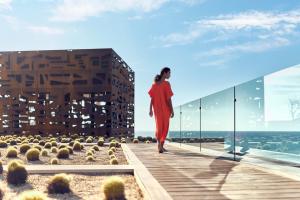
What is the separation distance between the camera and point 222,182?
655 cm

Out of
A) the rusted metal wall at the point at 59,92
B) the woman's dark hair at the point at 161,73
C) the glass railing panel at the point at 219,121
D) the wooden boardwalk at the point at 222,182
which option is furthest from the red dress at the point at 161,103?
the rusted metal wall at the point at 59,92

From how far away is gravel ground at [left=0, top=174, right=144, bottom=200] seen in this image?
6.85m

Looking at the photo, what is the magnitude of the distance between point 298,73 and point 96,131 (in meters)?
39.3

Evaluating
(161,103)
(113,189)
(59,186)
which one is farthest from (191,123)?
(113,189)

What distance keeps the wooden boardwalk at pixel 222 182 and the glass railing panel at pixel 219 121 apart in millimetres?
1791

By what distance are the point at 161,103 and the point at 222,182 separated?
18.7 ft

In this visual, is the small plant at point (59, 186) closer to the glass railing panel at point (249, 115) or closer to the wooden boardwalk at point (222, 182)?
the wooden boardwalk at point (222, 182)

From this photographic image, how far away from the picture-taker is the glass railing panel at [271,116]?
7.48 metres

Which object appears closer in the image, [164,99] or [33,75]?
[164,99]

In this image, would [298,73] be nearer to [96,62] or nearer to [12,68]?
[96,62]

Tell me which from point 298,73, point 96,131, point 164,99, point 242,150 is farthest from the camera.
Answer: point 96,131

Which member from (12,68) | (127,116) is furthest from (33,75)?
(127,116)

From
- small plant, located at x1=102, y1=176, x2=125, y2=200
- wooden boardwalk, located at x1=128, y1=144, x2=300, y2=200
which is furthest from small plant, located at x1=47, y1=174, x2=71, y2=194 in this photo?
wooden boardwalk, located at x1=128, y1=144, x2=300, y2=200

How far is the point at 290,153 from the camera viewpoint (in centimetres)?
789
